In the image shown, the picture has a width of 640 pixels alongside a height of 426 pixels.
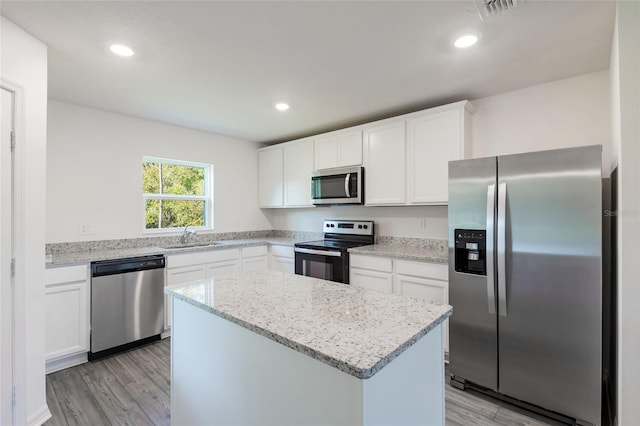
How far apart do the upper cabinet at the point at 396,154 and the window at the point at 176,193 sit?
1.22 metres

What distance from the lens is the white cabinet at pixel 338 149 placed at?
3.59 metres

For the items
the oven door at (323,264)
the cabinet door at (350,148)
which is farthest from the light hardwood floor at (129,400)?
the cabinet door at (350,148)

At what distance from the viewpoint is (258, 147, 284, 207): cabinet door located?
452 cm

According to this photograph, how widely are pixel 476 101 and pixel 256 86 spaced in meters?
2.13

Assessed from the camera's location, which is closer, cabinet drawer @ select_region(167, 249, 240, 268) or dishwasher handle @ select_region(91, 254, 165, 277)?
dishwasher handle @ select_region(91, 254, 165, 277)

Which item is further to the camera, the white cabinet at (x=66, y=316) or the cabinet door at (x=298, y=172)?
the cabinet door at (x=298, y=172)

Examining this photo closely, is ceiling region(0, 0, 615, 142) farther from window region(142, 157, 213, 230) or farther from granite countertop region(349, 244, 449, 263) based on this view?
granite countertop region(349, 244, 449, 263)

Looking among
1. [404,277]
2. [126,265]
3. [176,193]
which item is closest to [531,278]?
[404,277]

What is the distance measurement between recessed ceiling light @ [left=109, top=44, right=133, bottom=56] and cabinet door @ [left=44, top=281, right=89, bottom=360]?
75.9 inches

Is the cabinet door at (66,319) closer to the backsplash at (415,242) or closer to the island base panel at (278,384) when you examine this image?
the island base panel at (278,384)

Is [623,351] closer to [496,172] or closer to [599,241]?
[599,241]

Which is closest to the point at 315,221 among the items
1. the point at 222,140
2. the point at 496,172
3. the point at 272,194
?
the point at 272,194

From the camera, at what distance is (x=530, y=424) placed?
6.32 ft

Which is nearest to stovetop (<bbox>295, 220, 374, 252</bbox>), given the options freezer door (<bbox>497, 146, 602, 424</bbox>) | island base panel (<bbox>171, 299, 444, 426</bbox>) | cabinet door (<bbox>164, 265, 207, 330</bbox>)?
cabinet door (<bbox>164, 265, 207, 330</bbox>)
